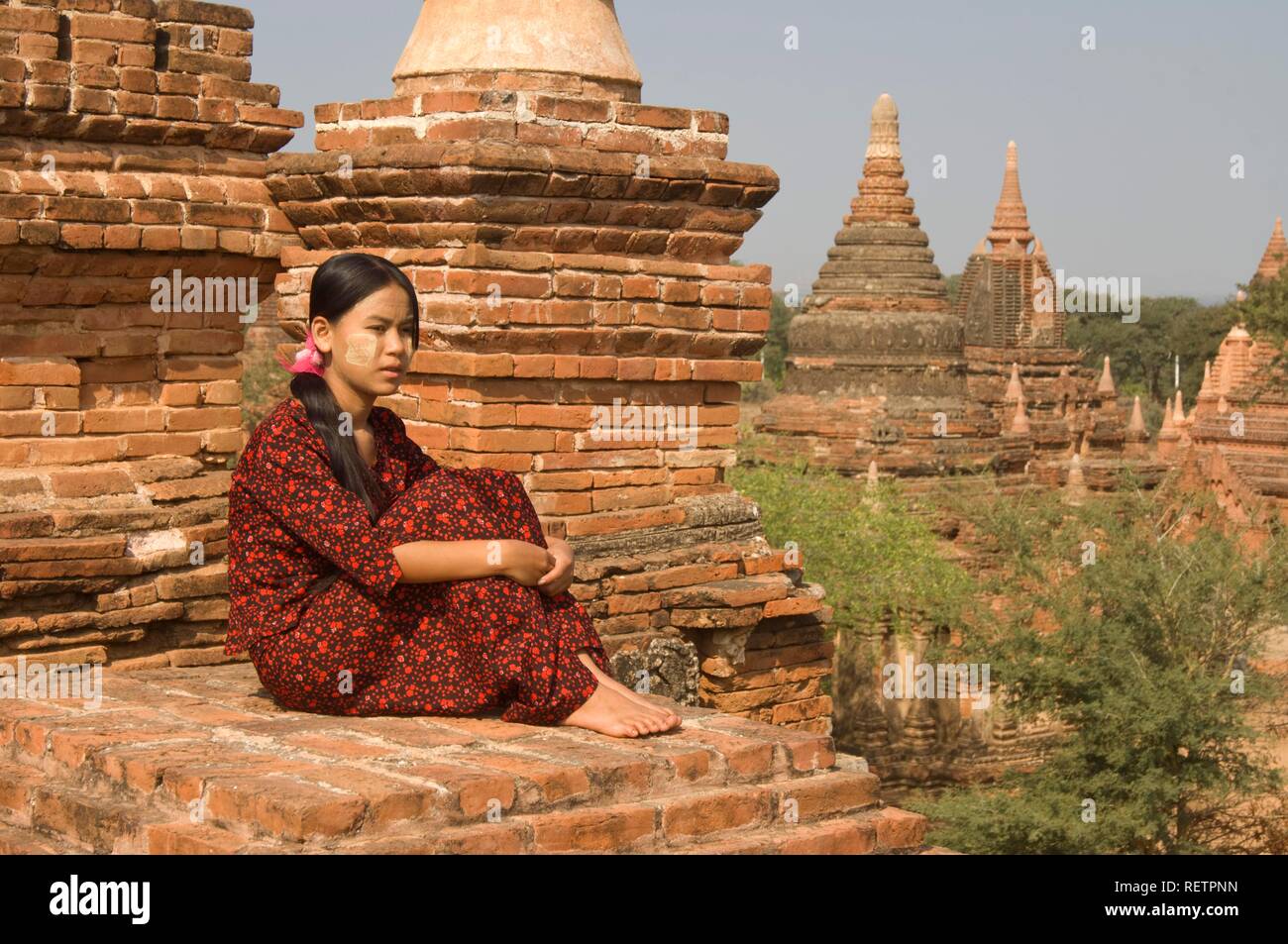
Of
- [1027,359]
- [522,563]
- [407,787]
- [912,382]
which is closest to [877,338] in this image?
[912,382]

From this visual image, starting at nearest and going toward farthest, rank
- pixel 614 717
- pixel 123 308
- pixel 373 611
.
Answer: pixel 614 717, pixel 373 611, pixel 123 308

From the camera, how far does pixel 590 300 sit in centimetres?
548

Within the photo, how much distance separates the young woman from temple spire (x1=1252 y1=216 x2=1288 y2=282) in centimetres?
2937

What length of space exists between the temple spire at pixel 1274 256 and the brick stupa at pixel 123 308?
92.5 ft

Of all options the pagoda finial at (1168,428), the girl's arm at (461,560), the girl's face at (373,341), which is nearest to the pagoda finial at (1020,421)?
the pagoda finial at (1168,428)

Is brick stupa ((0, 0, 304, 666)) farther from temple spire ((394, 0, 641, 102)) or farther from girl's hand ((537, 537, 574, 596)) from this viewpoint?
girl's hand ((537, 537, 574, 596))

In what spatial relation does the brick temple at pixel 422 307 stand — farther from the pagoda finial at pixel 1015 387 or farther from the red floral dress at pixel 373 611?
the pagoda finial at pixel 1015 387

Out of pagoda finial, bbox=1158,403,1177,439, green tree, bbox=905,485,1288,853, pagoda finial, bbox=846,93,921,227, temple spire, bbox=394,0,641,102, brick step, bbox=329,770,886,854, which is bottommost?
green tree, bbox=905,485,1288,853

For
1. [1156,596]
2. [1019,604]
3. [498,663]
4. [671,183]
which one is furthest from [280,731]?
[1019,604]

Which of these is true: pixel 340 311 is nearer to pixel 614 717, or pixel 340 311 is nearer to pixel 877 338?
pixel 614 717

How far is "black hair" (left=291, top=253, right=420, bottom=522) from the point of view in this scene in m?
4.23

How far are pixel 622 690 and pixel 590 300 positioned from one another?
175 cm

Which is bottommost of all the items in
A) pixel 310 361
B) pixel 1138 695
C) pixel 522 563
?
pixel 1138 695

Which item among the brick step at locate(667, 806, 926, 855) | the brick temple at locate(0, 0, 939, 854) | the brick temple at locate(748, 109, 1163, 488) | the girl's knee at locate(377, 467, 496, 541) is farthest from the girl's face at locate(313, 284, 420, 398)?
the brick temple at locate(748, 109, 1163, 488)
